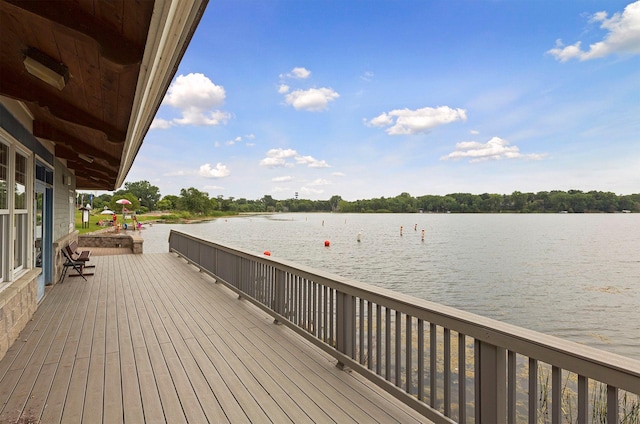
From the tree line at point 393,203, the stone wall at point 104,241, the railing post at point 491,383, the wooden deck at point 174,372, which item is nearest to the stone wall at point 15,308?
the wooden deck at point 174,372

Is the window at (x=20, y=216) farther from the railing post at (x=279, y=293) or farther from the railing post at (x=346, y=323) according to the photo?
the railing post at (x=346, y=323)

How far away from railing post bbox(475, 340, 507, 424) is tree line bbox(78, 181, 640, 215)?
6619cm

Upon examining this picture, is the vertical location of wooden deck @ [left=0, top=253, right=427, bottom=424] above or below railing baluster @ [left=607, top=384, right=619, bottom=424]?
below

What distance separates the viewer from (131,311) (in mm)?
4656

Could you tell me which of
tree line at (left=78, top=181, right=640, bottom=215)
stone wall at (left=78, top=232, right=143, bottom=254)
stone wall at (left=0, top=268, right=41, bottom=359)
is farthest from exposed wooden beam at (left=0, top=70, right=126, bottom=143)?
tree line at (left=78, top=181, right=640, bottom=215)

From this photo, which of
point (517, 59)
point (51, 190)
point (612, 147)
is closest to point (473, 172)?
point (612, 147)

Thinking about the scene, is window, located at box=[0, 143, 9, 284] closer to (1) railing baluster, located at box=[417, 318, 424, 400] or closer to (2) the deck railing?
(2) the deck railing

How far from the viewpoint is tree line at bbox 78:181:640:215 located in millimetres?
74250

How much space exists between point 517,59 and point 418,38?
999cm

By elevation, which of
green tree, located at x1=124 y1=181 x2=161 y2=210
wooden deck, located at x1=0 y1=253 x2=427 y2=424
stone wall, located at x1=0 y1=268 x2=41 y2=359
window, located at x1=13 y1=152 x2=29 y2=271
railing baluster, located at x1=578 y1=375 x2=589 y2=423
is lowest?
wooden deck, located at x1=0 y1=253 x2=427 y2=424

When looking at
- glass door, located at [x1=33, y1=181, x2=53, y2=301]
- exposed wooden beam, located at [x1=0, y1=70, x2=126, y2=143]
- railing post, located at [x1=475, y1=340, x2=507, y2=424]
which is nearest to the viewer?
railing post, located at [x1=475, y1=340, x2=507, y2=424]

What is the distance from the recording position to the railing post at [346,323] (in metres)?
2.80

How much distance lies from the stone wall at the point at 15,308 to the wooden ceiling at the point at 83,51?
1751 millimetres

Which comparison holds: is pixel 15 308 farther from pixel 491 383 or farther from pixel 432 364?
pixel 491 383
